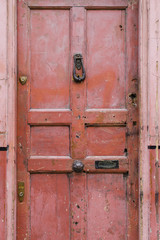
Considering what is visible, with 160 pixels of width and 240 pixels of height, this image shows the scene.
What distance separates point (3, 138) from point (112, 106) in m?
0.96

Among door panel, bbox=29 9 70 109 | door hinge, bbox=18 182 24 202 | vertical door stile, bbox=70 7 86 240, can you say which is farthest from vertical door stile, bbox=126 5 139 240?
door hinge, bbox=18 182 24 202

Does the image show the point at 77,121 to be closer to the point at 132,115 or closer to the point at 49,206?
the point at 132,115

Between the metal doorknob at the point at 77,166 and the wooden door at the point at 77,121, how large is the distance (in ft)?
0.09

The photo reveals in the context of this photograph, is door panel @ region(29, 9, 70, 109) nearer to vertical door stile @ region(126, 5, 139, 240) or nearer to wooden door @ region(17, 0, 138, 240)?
wooden door @ region(17, 0, 138, 240)

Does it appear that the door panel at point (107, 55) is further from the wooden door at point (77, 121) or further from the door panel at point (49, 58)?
the door panel at point (49, 58)

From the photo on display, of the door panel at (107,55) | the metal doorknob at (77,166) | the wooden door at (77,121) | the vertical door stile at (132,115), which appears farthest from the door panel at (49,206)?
the door panel at (107,55)

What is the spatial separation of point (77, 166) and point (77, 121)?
15.1 inches

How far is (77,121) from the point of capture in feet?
7.64

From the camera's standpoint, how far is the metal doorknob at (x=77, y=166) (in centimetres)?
228

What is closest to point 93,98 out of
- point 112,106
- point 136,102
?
point 112,106

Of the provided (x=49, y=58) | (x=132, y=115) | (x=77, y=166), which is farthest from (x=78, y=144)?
(x=49, y=58)

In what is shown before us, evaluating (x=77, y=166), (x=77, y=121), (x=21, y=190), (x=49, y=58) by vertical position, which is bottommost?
(x=21, y=190)

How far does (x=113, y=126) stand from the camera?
2.35m

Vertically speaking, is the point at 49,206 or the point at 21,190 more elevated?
the point at 21,190
